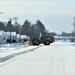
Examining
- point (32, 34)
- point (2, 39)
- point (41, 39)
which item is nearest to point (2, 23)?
point (32, 34)

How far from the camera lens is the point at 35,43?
271ft

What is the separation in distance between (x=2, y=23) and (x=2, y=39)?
8286 cm

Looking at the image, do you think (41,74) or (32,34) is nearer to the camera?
(41,74)

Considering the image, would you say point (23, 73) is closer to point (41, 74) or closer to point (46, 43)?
point (41, 74)

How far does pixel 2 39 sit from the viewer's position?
11438 centimetres

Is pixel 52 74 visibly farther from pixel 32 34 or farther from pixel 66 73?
pixel 32 34

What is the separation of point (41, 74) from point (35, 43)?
66.9 metres

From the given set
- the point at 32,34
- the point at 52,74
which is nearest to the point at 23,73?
the point at 52,74

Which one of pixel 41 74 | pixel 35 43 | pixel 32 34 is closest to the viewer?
pixel 41 74

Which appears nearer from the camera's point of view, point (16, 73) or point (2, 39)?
point (16, 73)

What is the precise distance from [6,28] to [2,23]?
433 cm

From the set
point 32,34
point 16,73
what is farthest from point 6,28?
point 16,73

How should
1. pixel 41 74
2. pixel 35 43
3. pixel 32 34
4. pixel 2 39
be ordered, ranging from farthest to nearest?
pixel 32 34 < pixel 2 39 < pixel 35 43 < pixel 41 74

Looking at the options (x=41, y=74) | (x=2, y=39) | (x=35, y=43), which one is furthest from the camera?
(x=2, y=39)
